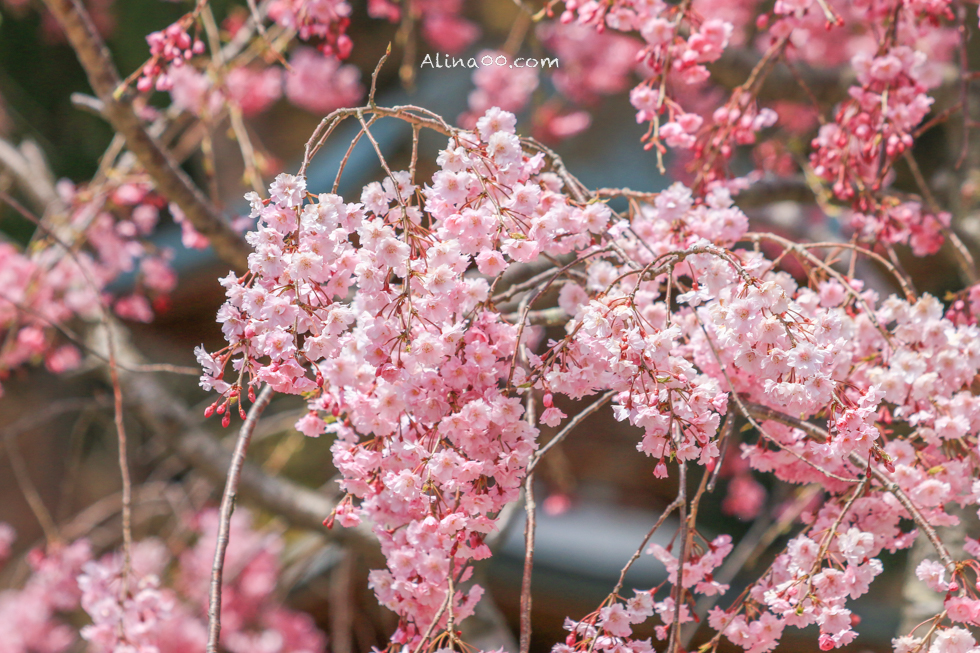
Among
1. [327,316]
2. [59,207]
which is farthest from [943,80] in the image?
[59,207]

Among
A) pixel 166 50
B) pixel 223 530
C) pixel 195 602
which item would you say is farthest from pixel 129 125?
pixel 195 602

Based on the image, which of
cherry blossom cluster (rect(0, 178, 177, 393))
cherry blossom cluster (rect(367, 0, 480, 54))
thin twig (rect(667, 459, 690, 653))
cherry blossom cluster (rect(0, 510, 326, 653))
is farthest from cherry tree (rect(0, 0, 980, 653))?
cherry blossom cluster (rect(367, 0, 480, 54))

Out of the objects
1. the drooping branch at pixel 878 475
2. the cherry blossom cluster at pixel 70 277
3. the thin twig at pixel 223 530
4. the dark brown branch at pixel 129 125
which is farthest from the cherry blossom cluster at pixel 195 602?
the drooping branch at pixel 878 475

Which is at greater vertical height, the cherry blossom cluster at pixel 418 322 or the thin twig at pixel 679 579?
the cherry blossom cluster at pixel 418 322

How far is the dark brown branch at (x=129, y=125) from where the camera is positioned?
1.08 metres

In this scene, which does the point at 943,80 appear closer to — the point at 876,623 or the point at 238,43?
the point at 876,623

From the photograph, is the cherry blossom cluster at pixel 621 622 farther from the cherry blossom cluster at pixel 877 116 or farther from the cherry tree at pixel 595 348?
the cherry blossom cluster at pixel 877 116

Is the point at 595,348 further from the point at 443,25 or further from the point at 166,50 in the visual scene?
the point at 443,25

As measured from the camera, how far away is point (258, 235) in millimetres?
629

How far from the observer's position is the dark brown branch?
42.7 inches

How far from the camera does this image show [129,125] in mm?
1114

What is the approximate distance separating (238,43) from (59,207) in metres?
0.68

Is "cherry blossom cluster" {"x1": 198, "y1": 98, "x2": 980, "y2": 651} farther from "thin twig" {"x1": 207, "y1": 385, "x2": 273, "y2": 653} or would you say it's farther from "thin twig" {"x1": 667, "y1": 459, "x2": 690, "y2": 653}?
"thin twig" {"x1": 207, "y1": 385, "x2": 273, "y2": 653}

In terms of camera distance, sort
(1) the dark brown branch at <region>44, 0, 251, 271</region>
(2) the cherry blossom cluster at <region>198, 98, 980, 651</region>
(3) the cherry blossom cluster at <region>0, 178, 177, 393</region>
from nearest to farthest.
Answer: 1. (2) the cherry blossom cluster at <region>198, 98, 980, 651</region>
2. (1) the dark brown branch at <region>44, 0, 251, 271</region>
3. (3) the cherry blossom cluster at <region>0, 178, 177, 393</region>
